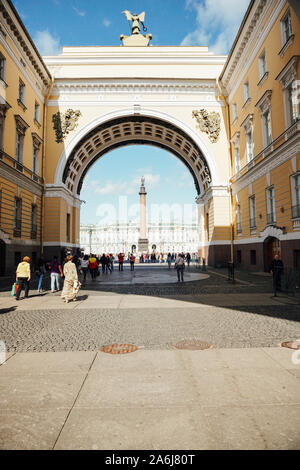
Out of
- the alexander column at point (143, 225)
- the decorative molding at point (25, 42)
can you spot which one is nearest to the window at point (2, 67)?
the decorative molding at point (25, 42)

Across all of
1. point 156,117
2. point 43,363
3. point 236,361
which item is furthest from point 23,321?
point 156,117

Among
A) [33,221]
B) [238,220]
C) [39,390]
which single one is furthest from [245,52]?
[39,390]

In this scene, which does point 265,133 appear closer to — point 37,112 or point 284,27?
point 284,27

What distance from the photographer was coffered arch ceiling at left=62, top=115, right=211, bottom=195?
3080 cm

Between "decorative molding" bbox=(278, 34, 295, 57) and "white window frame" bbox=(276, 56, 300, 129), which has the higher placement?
"decorative molding" bbox=(278, 34, 295, 57)

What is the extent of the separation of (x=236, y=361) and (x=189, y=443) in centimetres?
234

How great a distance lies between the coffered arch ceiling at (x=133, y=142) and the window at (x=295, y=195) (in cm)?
1329

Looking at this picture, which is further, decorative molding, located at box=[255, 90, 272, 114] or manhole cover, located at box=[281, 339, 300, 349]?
decorative molding, located at box=[255, 90, 272, 114]

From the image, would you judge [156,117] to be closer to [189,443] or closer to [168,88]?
[168,88]

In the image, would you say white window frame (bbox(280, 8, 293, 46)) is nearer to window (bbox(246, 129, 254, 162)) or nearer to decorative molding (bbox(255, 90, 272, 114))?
decorative molding (bbox(255, 90, 272, 114))

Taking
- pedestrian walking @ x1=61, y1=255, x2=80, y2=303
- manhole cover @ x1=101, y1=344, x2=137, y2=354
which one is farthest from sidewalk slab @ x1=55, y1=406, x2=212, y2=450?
pedestrian walking @ x1=61, y1=255, x2=80, y2=303

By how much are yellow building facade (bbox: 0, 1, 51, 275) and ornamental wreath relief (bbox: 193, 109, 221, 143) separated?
14.4 meters

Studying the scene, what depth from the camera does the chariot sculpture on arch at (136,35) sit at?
3319cm

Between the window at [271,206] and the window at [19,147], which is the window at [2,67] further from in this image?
the window at [271,206]
